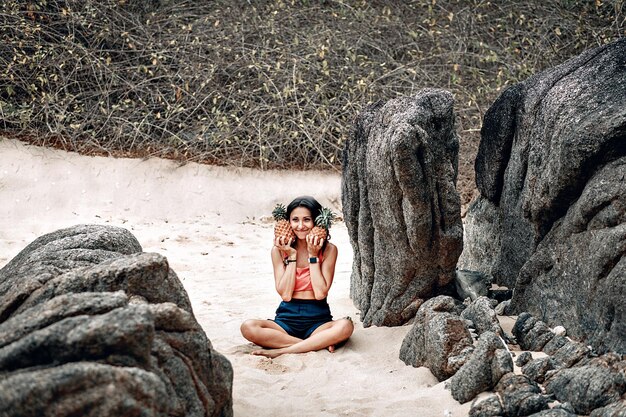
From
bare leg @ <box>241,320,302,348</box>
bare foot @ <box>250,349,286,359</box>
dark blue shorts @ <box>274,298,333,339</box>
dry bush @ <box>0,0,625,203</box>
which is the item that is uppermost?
dry bush @ <box>0,0,625,203</box>

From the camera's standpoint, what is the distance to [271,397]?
13.9 ft

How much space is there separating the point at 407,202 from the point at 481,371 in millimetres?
1489

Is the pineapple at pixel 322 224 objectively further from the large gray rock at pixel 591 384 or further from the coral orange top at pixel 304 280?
the large gray rock at pixel 591 384

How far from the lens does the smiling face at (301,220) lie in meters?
5.38

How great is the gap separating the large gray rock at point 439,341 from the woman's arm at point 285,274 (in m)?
0.96

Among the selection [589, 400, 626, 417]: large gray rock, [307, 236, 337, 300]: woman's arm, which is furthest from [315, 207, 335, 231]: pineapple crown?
[589, 400, 626, 417]: large gray rock

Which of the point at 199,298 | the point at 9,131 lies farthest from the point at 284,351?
the point at 9,131

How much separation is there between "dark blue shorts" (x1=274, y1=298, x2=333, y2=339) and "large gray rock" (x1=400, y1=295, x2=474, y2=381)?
2.53 feet

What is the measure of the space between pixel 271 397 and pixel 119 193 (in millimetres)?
6090

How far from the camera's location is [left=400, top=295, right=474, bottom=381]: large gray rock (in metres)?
4.32

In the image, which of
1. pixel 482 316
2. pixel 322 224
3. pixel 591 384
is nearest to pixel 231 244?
pixel 322 224

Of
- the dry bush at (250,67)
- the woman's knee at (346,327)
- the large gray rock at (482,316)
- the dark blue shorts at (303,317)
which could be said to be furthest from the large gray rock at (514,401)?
the dry bush at (250,67)

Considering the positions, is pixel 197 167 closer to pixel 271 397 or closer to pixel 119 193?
pixel 119 193

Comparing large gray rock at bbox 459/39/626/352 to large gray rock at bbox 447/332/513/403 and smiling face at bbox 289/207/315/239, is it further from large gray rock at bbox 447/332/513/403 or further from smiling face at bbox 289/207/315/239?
smiling face at bbox 289/207/315/239
